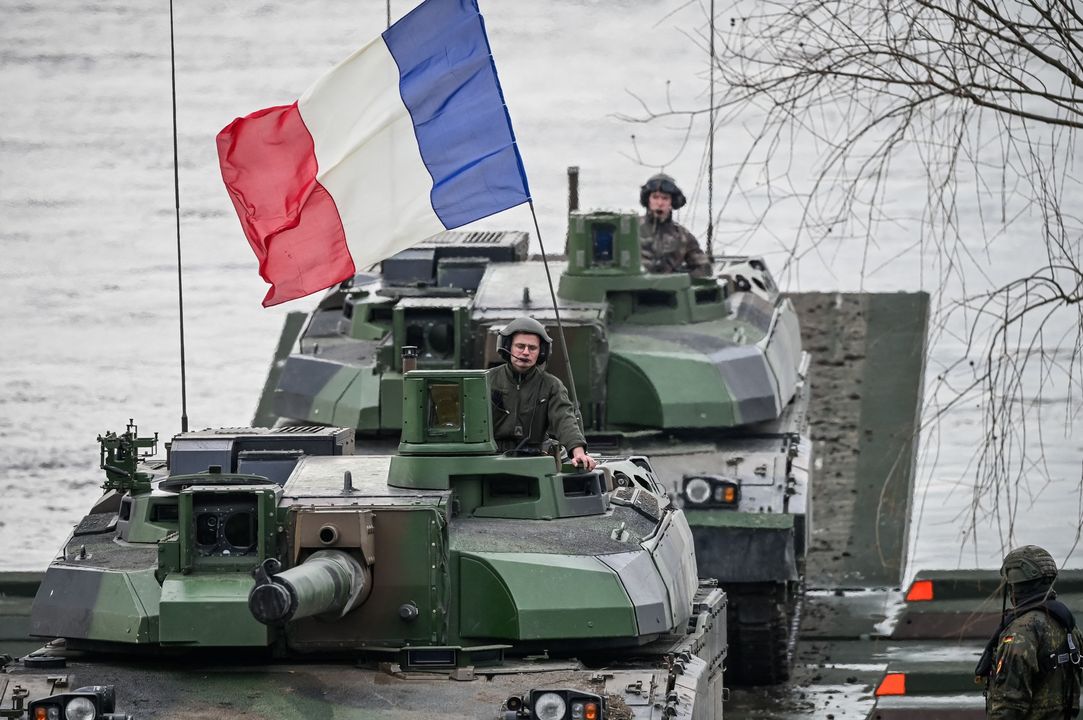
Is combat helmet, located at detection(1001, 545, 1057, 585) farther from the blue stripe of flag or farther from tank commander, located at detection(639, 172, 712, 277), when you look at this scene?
tank commander, located at detection(639, 172, 712, 277)

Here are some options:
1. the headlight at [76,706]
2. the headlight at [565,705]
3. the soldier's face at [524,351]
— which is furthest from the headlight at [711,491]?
the headlight at [76,706]

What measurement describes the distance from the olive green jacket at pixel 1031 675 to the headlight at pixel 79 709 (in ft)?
15.1

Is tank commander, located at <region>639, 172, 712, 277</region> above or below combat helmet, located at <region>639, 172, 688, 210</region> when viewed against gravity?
below

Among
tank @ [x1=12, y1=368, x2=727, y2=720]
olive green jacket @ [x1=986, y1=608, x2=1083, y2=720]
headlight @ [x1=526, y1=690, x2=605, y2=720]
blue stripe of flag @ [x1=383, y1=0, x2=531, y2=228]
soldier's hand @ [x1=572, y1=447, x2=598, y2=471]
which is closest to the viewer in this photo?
headlight @ [x1=526, y1=690, x2=605, y2=720]

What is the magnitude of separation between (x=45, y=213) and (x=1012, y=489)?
1882cm

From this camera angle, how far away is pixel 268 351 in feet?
101

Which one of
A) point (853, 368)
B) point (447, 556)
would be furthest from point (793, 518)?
point (853, 368)

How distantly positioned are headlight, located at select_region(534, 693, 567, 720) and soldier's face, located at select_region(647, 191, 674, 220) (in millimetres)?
9755

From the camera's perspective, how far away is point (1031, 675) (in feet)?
42.0

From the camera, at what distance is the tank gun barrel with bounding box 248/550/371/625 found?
11461 millimetres

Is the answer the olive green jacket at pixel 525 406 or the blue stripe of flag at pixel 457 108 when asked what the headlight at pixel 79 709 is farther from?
the blue stripe of flag at pixel 457 108

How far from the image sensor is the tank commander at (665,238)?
21062 mm

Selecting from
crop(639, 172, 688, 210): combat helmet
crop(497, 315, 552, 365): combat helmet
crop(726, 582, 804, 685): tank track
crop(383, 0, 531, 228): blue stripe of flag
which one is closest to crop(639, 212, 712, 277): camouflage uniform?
crop(639, 172, 688, 210): combat helmet

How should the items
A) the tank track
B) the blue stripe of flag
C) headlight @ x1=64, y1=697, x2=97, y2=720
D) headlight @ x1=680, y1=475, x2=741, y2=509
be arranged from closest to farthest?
headlight @ x1=64, y1=697, x2=97, y2=720 → the blue stripe of flag → the tank track → headlight @ x1=680, y1=475, x2=741, y2=509
